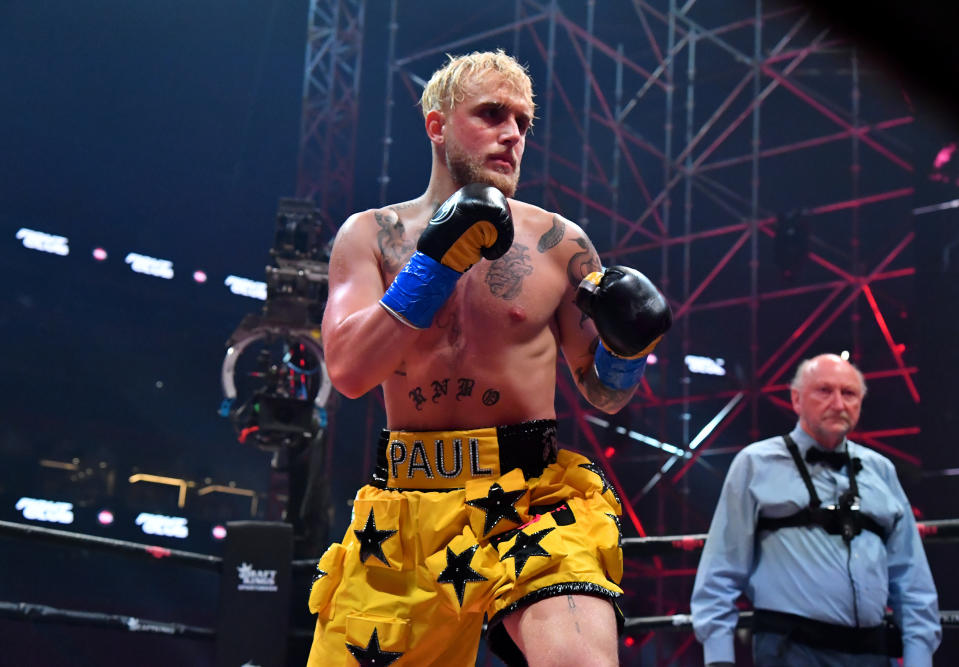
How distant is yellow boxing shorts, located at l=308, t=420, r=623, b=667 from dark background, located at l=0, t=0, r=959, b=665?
4.51 meters

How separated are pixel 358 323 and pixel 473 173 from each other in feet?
1.32

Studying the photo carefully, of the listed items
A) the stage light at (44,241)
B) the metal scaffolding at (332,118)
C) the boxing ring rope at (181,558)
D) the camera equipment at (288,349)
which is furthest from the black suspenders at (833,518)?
the stage light at (44,241)

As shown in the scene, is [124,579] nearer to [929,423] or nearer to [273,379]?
[273,379]

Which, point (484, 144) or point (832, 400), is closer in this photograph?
point (484, 144)

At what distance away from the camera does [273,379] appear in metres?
4.39

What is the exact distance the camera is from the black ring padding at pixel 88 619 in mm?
2855

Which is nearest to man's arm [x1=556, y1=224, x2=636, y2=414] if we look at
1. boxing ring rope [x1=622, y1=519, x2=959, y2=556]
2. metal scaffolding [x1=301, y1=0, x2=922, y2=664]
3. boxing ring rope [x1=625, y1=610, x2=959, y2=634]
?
boxing ring rope [x1=622, y1=519, x2=959, y2=556]

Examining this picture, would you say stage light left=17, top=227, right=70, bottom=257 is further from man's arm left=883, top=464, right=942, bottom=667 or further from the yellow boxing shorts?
man's arm left=883, top=464, right=942, bottom=667

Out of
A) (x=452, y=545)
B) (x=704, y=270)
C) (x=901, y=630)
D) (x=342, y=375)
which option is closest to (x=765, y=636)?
(x=901, y=630)

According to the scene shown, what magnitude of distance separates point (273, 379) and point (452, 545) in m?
2.99

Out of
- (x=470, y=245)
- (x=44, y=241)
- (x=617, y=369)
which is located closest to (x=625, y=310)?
(x=617, y=369)

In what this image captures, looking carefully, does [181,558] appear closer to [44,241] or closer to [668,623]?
[668,623]

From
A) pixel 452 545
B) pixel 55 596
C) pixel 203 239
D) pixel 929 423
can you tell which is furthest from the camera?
pixel 203 239

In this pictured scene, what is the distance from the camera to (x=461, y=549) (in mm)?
1543
